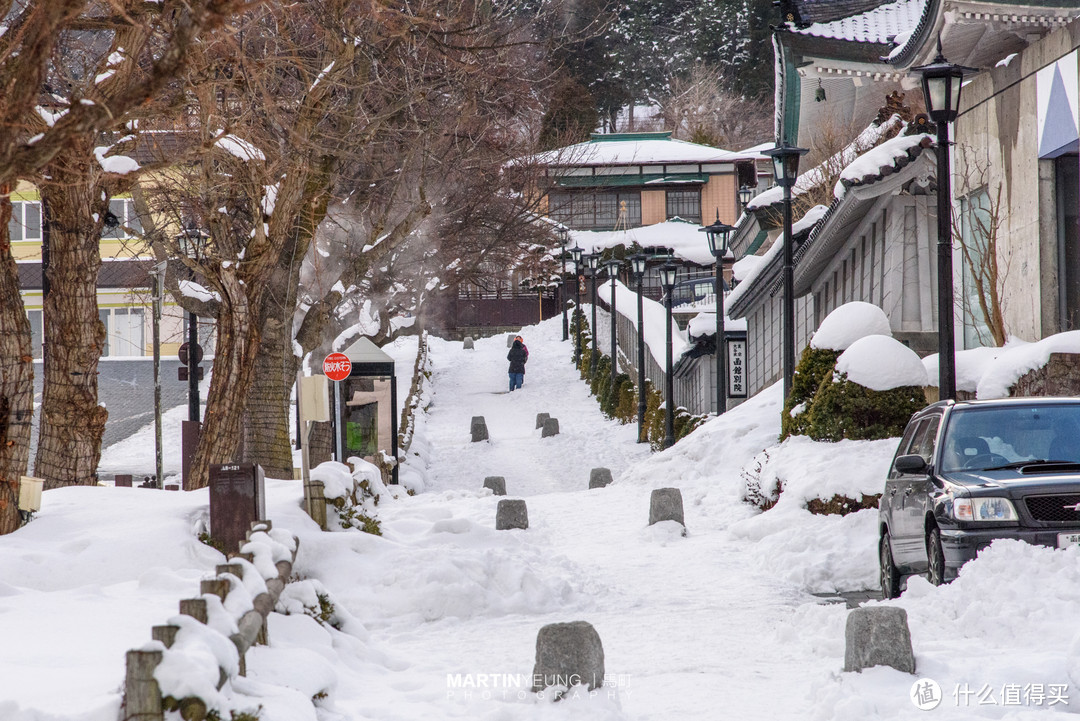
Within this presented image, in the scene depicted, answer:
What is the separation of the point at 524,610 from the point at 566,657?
3186 mm

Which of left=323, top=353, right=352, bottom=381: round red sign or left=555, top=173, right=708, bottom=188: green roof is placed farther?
left=555, top=173, right=708, bottom=188: green roof

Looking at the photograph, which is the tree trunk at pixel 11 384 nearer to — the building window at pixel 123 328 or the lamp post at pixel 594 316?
the lamp post at pixel 594 316

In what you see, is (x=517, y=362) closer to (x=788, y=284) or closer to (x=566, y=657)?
(x=788, y=284)

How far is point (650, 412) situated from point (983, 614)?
67.2ft

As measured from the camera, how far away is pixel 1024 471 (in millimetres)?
8094

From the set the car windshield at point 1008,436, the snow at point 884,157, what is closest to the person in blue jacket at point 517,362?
the snow at point 884,157

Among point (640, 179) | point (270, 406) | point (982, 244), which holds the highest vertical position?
point (640, 179)

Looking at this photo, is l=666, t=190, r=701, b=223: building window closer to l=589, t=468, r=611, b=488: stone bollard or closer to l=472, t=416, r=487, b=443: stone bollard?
l=472, t=416, r=487, b=443: stone bollard

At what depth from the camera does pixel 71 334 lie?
11.1 m

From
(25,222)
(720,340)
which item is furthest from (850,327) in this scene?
(25,222)

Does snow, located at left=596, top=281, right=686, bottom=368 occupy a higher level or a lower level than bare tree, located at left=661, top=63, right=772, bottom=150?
lower

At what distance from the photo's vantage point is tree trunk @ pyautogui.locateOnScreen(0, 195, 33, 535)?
363 inches

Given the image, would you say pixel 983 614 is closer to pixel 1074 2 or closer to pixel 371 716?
pixel 371 716

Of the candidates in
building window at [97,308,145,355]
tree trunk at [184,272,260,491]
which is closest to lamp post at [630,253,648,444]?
tree trunk at [184,272,260,491]
